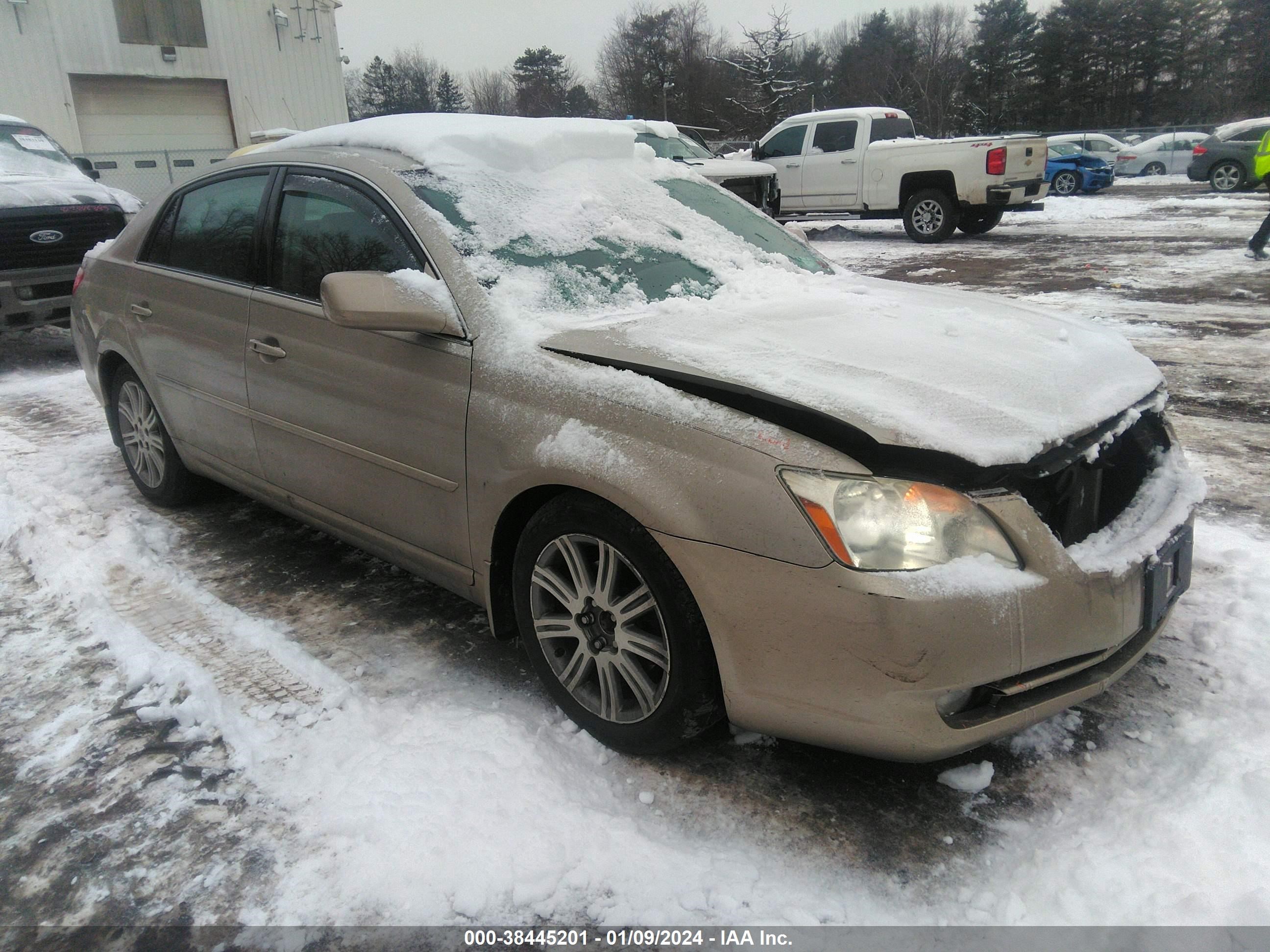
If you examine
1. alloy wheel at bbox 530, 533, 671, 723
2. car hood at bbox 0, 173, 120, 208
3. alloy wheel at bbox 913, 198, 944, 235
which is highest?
car hood at bbox 0, 173, 120, 208

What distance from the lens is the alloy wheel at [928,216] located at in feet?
45.1

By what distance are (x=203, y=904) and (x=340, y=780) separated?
16.8 inches

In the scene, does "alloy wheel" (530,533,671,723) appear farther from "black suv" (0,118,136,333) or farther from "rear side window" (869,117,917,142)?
"rear side window" (869,117,917,142)

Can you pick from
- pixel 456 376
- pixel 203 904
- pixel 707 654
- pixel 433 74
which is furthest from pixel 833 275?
pixel 433 74

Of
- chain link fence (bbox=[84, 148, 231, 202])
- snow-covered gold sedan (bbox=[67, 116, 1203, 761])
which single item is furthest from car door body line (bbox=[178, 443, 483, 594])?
chain link fence (bbox=[84, 148, 231, 202])

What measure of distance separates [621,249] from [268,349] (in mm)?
1335

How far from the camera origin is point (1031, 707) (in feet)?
6.56

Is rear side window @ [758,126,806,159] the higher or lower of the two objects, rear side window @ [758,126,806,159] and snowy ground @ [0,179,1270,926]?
the higher

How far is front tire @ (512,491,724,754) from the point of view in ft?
7.04

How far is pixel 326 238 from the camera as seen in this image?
305cm

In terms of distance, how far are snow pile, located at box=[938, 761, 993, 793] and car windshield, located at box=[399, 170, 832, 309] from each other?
5.36ft

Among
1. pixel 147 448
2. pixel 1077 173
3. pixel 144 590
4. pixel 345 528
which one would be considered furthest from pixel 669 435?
pixel 1077 173

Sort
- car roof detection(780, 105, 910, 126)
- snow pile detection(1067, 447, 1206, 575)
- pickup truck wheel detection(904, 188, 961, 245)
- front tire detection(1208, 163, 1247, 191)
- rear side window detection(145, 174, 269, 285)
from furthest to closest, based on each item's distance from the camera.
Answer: front tire detection(1208, 163, 1247, 191), car roof detection(780, 105, 910, 126), pickup truck wheel detection(904, 188, 961, 245), rear side window detection(145, 174, 269, 285), snow pile detection(1067, 447, 1206, 575)

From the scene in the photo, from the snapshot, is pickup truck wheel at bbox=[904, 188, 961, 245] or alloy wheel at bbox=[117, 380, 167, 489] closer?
alloy wheel at bbox=[117, 380, 167, 489]
